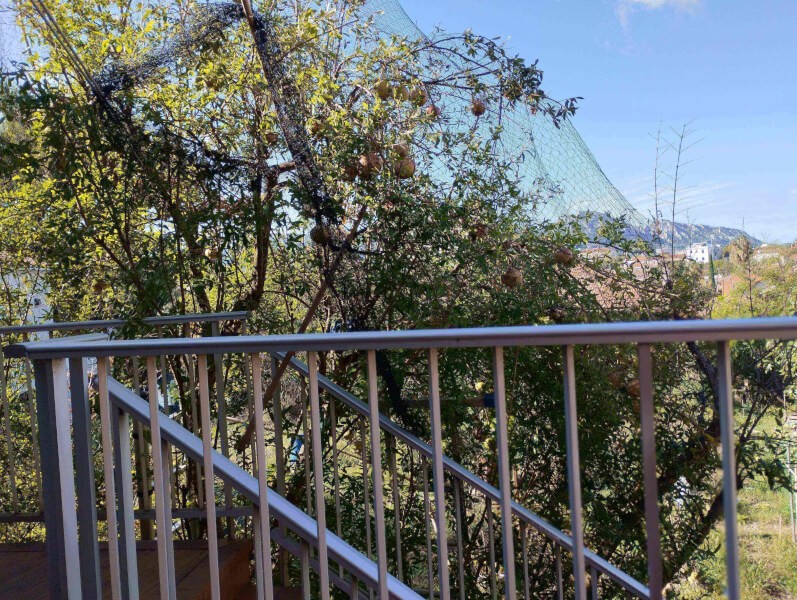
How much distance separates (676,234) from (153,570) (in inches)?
127

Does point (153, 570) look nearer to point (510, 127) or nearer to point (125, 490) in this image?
point (125, 490)

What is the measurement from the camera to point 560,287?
3512mm

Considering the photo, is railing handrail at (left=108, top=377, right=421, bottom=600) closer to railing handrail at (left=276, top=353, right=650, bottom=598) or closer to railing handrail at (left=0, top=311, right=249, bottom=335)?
railing handrail at (left=276, top=353, right=650, bottom=598)

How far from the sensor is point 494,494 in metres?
2.85

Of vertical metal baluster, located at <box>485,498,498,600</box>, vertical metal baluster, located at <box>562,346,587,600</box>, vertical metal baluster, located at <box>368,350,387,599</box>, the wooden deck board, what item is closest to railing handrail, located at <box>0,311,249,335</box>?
the wooden deck board

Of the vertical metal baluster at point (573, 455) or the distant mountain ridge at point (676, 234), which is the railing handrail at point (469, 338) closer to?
the vertical metal baluster at point (573, 455)

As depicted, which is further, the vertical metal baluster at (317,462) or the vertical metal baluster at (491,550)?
the vertical metal baluster at (491,550)

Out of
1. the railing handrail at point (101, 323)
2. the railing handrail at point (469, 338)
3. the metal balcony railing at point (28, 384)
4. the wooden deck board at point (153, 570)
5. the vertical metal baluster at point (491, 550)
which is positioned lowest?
the vertical metal baluster at point (491, 550)

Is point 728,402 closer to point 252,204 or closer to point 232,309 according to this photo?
point 252,204

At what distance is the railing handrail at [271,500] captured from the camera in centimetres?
125

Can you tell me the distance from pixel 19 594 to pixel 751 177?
12170 mm

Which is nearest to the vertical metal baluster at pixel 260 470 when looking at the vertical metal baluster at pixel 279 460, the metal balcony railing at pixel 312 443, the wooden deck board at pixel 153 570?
the metal balcony railing at pixel 312 443

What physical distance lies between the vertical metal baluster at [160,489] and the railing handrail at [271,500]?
0.08 ft

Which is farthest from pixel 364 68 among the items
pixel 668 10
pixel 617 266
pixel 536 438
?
pixel 668 10
